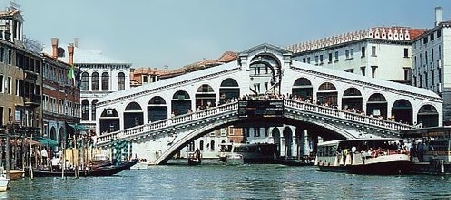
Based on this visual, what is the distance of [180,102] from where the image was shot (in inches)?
2016

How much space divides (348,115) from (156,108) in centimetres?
967

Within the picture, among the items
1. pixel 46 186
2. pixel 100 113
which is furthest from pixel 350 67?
pixel 46 186

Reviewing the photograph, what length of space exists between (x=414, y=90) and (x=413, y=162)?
1416cm

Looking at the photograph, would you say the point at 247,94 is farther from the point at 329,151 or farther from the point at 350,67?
the point at 350,67

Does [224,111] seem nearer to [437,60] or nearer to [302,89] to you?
[302,89]

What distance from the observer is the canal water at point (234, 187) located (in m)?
25.9

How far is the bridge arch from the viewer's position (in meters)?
51.4

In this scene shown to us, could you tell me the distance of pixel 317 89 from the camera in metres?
51.3

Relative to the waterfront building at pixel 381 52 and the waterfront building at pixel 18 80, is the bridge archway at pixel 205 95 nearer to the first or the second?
the waterfront building at pixel 18 80

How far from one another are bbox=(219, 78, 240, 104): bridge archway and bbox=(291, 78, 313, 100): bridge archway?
2.84 meters

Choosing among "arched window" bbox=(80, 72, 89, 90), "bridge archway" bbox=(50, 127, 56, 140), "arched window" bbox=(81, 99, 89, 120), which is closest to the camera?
"bridge archway" bbox=(50, 127, 56, 140)

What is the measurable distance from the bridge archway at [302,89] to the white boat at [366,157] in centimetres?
843

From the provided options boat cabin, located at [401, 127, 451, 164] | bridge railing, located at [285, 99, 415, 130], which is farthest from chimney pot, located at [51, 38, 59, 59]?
boat cabin, located at [401, 127, 451, 164]

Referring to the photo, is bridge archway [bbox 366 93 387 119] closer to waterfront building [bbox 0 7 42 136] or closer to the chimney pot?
the chimney pot
